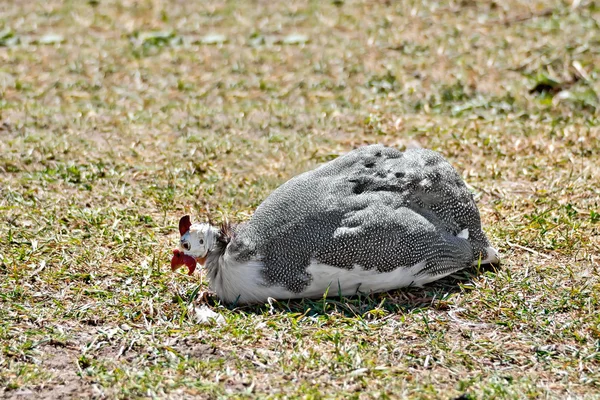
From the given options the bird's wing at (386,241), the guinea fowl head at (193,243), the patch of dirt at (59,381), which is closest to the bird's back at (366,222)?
the bird's wing at (386,241)

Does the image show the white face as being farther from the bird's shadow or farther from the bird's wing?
the bird's wing

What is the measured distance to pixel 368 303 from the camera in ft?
13.6

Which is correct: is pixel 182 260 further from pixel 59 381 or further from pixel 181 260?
pixel 59 381

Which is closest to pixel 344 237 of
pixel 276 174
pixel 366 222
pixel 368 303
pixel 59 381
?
pixel 366 222

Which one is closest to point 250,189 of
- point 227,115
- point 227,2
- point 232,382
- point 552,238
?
point 227,115

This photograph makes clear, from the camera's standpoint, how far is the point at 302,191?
423cm

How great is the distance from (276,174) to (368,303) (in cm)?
183

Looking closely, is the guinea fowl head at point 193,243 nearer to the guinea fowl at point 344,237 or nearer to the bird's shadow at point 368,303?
the guinea fowl at point 344,237

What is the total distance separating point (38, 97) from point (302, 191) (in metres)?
3.58

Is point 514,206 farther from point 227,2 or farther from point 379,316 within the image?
A: point 227,2

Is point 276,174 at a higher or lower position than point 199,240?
lower

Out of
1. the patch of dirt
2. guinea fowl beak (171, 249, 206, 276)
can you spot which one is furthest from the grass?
guinea fowl beak (171, 249, 206, 276)

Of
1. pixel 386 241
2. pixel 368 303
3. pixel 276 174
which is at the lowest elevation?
pixel 368 303

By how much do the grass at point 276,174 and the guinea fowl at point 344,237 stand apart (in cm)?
10
